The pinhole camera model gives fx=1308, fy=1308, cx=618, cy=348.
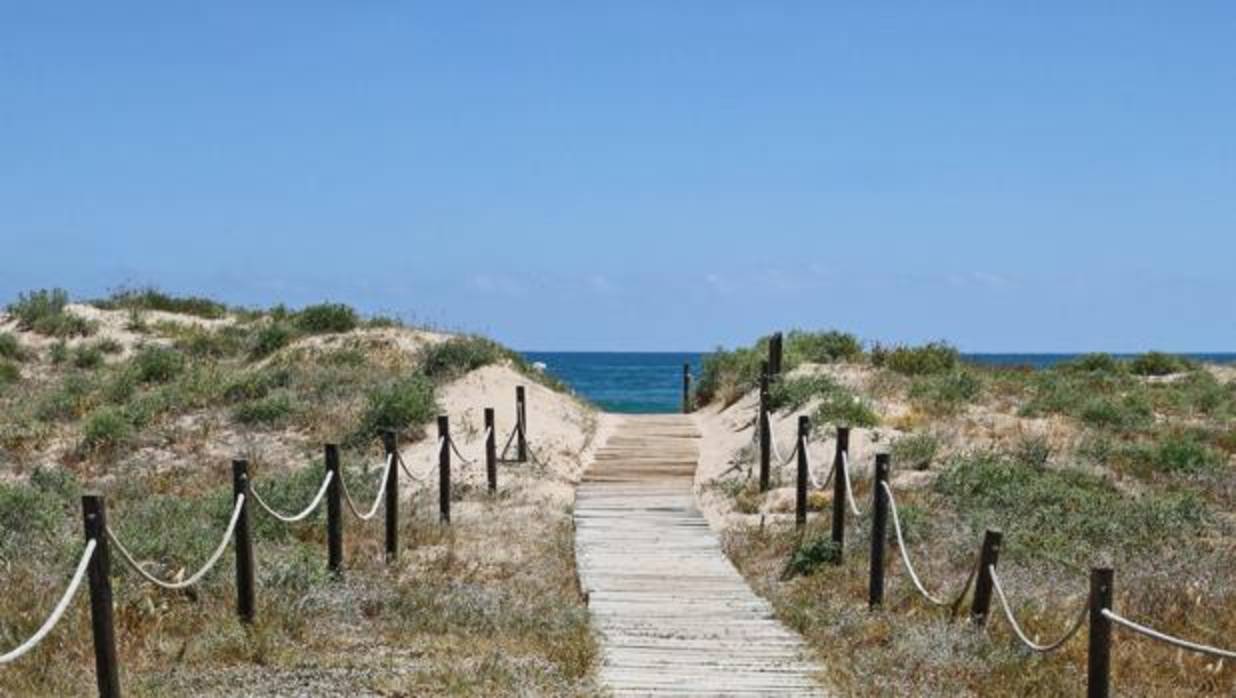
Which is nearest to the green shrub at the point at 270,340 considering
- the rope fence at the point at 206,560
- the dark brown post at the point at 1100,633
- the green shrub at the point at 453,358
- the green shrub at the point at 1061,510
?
the green shrub at the point at 453,358

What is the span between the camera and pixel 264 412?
2378 cm

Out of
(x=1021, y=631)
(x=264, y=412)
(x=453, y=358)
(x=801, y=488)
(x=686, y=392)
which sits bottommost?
(x=1021, y=631)

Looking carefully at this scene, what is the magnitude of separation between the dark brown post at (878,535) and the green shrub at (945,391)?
1113 cm

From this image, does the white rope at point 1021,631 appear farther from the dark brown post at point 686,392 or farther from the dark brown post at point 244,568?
the dark brown post at point 686,392

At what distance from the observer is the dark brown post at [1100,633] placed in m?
7.82

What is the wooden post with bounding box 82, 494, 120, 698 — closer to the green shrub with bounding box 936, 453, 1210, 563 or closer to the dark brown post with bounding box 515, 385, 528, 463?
the green shrub with bounding box 936, 453, 1210, 563

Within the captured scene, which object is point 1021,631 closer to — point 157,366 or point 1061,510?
point 1061,510

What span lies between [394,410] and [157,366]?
8.08 metres

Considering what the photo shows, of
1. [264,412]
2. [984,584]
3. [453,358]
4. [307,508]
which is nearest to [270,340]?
[453,358]

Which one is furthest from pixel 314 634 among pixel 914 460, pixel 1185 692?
pixel 914 460

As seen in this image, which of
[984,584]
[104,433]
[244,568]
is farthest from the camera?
[104,433]

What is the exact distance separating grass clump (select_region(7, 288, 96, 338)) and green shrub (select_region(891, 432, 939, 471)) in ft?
75.4

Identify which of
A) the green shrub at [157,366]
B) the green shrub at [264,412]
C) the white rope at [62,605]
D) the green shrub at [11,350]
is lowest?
the white rope at [62,605]

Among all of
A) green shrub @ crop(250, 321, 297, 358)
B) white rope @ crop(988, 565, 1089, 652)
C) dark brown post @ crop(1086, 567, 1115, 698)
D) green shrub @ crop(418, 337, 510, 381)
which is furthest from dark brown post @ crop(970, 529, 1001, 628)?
green shrub @ crop(250, 321, 297, 358)
